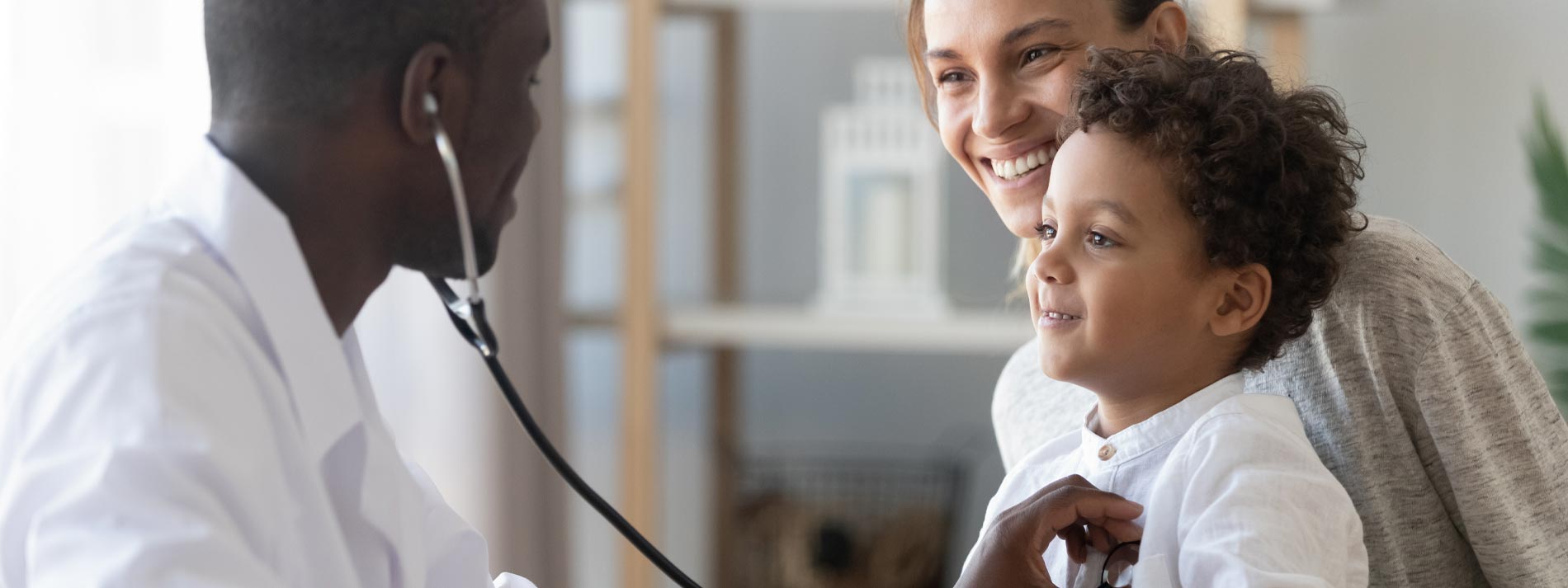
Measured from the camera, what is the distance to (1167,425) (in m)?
0.92

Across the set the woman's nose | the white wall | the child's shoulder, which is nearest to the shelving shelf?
the white wall

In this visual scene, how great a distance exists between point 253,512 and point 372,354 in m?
1.57

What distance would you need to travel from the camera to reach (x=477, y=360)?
2205 millimetres

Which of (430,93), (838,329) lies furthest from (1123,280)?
(838,329)

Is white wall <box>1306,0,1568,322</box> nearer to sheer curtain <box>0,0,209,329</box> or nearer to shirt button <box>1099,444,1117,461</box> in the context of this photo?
shirt button <box>1099,444,1117,461</box>

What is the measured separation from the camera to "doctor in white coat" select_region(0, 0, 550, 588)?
60 centimetres

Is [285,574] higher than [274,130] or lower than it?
lower

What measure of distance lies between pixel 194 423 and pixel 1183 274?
61cm

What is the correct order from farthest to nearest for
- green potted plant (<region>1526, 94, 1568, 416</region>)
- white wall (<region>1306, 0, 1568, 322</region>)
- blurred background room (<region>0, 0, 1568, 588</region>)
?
white wall (<region>1306, 0, 1568, 322</region>), green potted plant (<region>1526, 94, 1568, 416</region>), blurred background room (<region>0, 0, 1568, 588</region>)

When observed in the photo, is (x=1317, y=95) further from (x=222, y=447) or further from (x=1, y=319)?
(x=1, y=319)

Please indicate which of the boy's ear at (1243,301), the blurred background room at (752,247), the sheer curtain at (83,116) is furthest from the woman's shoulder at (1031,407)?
the sheer curtain at (83,116)

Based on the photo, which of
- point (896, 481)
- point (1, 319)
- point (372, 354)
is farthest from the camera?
point (896, 481)

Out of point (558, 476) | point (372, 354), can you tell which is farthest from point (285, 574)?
point (558, 476)

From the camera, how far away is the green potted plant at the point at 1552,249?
194cm
